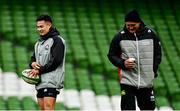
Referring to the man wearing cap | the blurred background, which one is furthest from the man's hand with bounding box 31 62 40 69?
the blurred background

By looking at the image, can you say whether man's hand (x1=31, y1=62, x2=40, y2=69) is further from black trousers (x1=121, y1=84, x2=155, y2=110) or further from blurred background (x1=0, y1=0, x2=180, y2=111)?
blurred background (x1=0, y1=0, x2=180, y2=111)

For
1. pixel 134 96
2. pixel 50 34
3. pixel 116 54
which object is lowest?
pixel 134 96

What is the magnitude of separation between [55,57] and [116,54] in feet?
2.50

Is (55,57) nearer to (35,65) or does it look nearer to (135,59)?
(35,65)

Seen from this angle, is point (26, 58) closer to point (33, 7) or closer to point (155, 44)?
point (33, 7)

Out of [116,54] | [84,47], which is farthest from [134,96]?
[84,47]

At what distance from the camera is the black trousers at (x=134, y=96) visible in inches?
249

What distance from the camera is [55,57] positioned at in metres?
6.15

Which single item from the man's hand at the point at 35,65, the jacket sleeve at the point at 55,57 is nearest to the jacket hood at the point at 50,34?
the jacket sleeve at the point at 55,57

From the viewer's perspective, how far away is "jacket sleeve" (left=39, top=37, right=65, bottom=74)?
242 inches

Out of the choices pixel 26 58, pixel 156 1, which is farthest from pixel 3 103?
pixel 156 1

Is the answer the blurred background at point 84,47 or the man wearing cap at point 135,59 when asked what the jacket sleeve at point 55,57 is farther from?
the blurred background at point 84,47

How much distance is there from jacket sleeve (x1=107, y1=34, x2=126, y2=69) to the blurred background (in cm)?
441

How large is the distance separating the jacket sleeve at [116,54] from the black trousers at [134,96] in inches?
10.7
